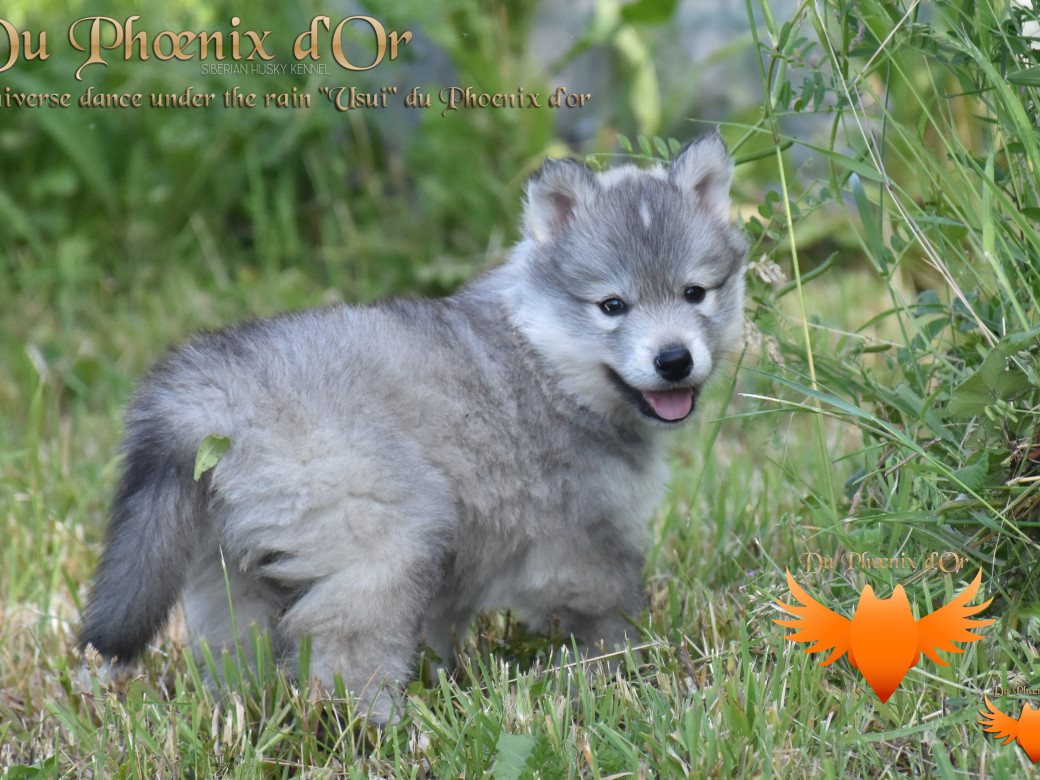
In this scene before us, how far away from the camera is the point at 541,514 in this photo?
3033 millimetres

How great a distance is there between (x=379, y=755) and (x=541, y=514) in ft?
2.56

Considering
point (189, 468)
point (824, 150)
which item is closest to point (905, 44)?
point (824, 150)

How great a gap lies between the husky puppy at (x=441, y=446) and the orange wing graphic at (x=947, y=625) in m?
0.86

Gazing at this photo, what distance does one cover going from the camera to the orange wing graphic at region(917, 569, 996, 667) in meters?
→ 2.53

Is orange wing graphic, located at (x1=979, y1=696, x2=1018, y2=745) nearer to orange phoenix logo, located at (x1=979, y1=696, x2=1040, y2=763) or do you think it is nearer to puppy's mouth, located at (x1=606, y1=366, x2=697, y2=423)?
orange phoenix logo, located at (x1=979, y1=696, x2=1040, y2=763)

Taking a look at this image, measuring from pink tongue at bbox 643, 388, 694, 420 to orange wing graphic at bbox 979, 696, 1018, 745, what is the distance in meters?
1.12

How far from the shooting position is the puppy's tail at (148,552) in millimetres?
2645

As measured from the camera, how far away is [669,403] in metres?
3.14

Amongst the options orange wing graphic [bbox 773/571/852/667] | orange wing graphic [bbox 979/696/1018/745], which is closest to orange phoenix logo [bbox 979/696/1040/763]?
orange wing graphic [bbox 979/696/1018/745]

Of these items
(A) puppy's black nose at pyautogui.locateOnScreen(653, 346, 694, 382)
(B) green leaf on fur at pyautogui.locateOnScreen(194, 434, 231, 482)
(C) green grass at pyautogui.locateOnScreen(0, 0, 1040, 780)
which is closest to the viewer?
(C) green grass at pyautogui.locateOnScreen(0, 0, 1040, 780)

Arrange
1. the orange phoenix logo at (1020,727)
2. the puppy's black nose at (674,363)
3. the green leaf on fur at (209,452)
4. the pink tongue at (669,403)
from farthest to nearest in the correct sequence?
the pink tongue at (669,403)
the puppy's black nose at (674,363)
the green leaf on fur at (209,452)
the orange phoenix logo at (1020,727)

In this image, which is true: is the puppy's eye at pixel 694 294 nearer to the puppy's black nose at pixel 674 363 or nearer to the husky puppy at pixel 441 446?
the husky puppy at pixel 441 446

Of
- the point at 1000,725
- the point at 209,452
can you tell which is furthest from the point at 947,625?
the point at 209,452

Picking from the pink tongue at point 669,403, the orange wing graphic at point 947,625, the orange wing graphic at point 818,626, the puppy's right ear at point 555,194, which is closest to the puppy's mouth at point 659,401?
the pink tongue at point 669,403
